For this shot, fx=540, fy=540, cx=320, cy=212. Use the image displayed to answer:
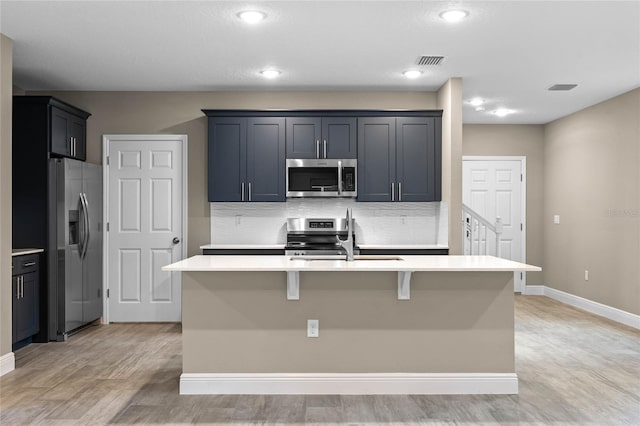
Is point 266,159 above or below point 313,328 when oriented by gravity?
above

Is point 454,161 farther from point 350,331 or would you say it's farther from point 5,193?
point 5,193

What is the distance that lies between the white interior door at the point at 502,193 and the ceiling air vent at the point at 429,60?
3.44 m

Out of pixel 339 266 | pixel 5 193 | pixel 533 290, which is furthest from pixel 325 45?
pixel 533 290

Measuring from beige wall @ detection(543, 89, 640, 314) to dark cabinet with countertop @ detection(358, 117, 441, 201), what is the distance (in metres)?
2.17

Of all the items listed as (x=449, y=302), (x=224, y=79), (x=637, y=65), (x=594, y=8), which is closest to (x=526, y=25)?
(x=594, y=8)

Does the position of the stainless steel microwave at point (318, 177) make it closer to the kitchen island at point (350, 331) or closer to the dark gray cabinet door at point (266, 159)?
the dark gray cabinet door at point (266, 159)

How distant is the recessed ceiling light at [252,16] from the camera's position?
368 cm

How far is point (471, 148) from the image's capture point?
8.07m

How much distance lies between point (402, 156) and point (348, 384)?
292 cm

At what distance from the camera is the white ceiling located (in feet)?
12.0

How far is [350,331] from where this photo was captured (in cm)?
371

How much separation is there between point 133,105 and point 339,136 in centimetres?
235


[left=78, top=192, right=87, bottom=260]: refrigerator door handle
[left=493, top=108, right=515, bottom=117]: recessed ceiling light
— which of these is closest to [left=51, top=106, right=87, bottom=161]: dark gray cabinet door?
[left=78, top=192, right=87, bottom=260]: refrigerator door handle

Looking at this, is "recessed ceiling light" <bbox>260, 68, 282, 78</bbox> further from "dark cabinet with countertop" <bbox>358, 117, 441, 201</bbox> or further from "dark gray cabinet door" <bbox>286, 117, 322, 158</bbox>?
"dark cabinet with countertop" <bbox>358, 117, 441, 201</bbox>
